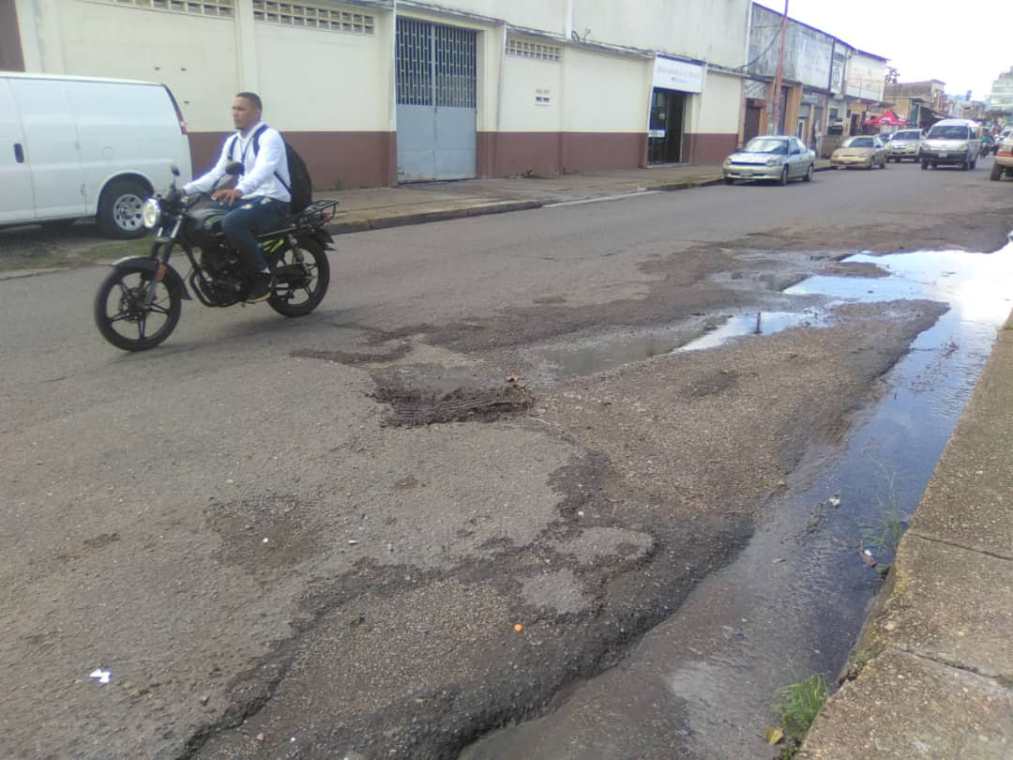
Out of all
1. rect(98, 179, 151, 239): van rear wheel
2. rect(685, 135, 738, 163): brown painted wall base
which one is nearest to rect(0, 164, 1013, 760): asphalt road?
rect(98, 179, 151, 239): van rear wheel

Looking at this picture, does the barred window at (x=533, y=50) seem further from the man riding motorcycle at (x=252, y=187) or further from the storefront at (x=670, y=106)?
the man riding motorcycle at (x=252, y=187)

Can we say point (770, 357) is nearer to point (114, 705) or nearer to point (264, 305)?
point (264, 305)

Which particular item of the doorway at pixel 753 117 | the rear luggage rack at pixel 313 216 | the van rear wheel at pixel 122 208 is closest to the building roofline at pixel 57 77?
the van rear wheel at pixel 122 208

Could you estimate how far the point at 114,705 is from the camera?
2746 mm

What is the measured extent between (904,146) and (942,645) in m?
49.2

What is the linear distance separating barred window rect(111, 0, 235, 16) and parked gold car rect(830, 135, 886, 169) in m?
29.4

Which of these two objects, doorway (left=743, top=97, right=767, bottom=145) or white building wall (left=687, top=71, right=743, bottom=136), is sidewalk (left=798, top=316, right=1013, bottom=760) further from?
doorway (left=743, top=97, right=767, bottom=145)

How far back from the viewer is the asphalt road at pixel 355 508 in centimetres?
282

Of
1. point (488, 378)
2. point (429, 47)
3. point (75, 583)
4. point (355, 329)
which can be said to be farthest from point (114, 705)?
point (429, 47)

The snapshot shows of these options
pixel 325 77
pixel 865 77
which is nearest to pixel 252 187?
pixel 325 77

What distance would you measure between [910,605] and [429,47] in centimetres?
2098

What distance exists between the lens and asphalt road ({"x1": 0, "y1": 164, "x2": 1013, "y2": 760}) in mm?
2816

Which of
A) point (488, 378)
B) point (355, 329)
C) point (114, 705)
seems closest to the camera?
point (114, 705)

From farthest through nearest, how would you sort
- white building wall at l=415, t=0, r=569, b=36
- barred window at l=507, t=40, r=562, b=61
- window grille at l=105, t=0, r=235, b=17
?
barred window at l=507, t=40, r=562, b=61
white building wall at l=415, t=0, r=569, b=36
window grille at l=105, t=0, r=235, b=17
